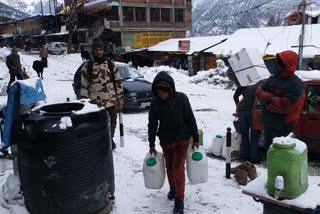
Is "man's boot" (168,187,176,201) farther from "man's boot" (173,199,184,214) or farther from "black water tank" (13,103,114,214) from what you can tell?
"black water tank" (13,103,114,214)

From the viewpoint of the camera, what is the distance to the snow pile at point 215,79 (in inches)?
709

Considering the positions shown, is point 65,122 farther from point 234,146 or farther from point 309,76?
point 309,76

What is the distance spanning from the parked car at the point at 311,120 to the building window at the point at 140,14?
130 feet

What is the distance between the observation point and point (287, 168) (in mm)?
2797

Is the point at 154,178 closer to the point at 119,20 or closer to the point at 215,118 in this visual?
the point at 215,118

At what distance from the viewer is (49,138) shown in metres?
3.07

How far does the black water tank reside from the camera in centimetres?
310

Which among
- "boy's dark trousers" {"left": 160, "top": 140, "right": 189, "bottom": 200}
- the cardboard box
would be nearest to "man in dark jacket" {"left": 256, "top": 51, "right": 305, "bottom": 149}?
"boy's dark trousers" {"left": 160, "top": 140, "right": 189, "bottom": 200}

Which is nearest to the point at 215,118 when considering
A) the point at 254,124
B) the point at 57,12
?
the point at 254,124

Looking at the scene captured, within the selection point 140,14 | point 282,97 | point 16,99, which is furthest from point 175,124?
point 140,14

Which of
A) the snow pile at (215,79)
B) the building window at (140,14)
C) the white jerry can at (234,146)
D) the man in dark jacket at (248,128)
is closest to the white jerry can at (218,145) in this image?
the white jerry can at (234,146)

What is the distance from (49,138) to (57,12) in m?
58.5

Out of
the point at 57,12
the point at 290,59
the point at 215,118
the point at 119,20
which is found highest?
the point at 57,12

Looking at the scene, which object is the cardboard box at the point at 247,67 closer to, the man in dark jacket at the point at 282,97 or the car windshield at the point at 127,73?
the car windshield at the point at 127,73
